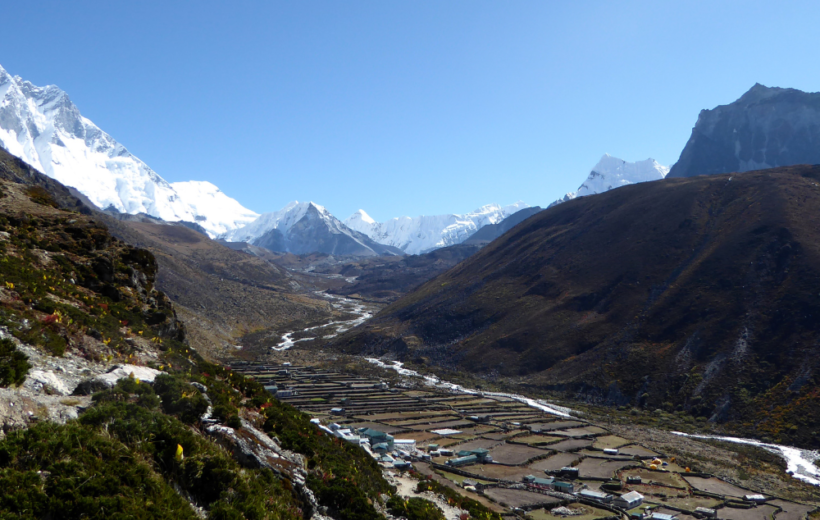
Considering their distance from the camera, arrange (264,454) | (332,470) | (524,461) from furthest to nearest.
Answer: (524,461) < (332,470) < (264,454)

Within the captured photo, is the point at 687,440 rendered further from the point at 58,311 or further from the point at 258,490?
the point at 58,311

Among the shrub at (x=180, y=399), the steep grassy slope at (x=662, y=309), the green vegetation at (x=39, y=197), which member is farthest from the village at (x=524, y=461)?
the green vegetation at (x=39, y=197)

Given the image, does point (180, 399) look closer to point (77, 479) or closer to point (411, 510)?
point (77, 479)

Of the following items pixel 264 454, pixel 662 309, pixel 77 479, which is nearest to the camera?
pixel 77 479

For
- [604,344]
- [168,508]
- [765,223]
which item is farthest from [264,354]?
[765,223]

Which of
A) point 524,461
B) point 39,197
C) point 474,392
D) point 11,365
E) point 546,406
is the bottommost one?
point 524,461

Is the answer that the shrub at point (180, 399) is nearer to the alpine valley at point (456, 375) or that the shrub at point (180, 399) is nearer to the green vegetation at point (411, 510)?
the alpine valley at point (456, 375)

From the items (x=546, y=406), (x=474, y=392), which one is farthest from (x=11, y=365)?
(x=474, y=392)
